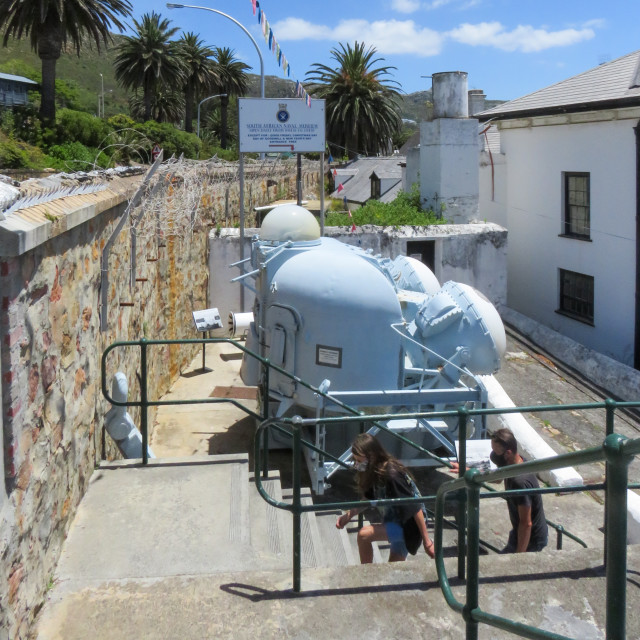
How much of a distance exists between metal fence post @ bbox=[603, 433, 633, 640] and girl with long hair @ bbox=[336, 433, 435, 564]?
2.70 metres

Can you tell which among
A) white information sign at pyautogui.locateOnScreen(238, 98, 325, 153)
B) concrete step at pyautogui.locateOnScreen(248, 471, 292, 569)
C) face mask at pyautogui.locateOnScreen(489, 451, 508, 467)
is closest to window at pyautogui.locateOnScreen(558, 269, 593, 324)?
white information sign at pyautogui.locateOnScreen(238, 98, 325, 153)

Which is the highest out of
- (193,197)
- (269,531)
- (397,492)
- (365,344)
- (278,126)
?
(278,126)

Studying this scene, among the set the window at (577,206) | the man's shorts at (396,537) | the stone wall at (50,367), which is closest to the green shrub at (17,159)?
the window at (577,206)

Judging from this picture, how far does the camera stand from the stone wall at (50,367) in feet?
12.3

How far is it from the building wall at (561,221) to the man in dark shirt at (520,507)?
1066 centimetres

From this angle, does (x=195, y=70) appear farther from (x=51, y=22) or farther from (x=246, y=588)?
(x=246, y=588)

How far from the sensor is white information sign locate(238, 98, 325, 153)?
13922 millimetres

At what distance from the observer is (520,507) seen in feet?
18.3

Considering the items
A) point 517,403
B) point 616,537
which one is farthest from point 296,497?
point 517,403

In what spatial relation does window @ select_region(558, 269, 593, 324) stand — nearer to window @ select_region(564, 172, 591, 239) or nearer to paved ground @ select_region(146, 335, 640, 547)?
window @ select_region(564, 172, 591, 239)

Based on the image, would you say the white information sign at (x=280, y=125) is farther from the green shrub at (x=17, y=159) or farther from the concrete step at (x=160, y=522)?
the green shrub at (x=17, y=159)

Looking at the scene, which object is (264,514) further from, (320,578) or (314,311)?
(314,311)

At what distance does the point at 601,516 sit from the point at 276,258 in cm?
463

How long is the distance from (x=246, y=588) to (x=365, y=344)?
4253 mm
